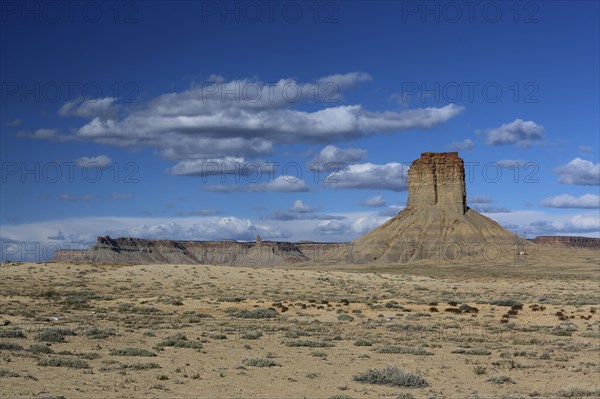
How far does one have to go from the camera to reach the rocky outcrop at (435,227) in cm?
14450

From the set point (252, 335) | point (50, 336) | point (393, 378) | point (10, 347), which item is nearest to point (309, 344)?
point (252, 335)

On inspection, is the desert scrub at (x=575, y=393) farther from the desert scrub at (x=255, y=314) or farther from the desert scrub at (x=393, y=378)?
the desert scrub at (x=255, y=314)

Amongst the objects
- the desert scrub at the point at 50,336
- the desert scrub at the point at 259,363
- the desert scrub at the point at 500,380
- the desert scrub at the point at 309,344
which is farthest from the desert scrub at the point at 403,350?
the desert scrub at the point at 50,336

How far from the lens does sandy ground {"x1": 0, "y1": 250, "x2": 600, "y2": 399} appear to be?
46.6 ft

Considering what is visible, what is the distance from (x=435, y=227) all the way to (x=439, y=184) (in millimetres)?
15645

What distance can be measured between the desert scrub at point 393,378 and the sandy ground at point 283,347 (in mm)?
93

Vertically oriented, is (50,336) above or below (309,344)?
above

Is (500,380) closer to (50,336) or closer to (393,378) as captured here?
(393,378)

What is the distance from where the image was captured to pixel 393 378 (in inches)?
592

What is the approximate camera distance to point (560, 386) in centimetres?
1530

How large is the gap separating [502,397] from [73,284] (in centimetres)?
4196

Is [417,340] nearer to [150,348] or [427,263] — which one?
[150,348]

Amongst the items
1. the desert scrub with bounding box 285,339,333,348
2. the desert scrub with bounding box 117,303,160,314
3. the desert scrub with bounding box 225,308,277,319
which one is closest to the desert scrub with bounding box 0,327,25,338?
the desert scrub with bounding box 285,339,333,348

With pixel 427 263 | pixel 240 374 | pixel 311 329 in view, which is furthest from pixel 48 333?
pixel 427 263
